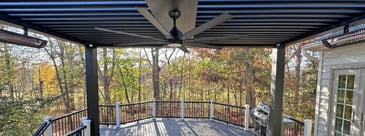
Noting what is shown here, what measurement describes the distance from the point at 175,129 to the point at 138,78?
581 cm

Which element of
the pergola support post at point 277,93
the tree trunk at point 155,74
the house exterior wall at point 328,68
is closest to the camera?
the house exterior wall at point 328,68

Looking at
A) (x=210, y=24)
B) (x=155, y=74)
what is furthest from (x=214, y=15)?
(x=155, y=74)

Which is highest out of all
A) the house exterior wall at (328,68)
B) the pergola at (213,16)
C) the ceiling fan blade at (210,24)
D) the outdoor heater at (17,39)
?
the pergola at (213,16)

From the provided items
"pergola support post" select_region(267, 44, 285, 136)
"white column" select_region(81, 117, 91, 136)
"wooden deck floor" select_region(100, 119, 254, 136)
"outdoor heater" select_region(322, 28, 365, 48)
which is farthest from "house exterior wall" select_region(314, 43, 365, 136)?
"white column" select_region(81, 117, 91, 136)

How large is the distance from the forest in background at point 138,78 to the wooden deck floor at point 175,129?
10.7ft

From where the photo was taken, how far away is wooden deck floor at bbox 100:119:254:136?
5930mm

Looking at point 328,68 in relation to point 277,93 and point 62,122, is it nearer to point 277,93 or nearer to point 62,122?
point 277,93

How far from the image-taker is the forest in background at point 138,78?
754cm

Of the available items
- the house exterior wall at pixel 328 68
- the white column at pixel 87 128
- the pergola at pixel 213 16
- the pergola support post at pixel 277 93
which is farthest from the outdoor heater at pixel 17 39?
→ the house exterior wall at pixel 328 68

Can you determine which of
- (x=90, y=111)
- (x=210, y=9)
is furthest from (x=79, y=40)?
(x=210, y=9)

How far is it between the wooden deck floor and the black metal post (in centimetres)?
141

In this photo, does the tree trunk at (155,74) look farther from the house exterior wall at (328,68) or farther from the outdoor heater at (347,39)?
the outdoor heater at (347,39)

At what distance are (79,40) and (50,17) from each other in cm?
166

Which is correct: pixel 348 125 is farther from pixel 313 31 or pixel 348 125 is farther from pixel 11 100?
pixel 11 100
